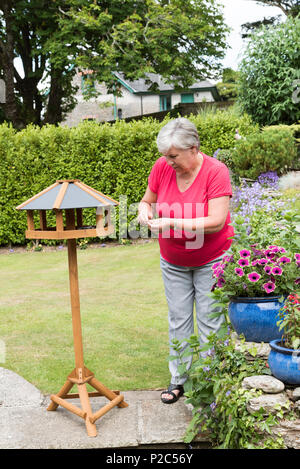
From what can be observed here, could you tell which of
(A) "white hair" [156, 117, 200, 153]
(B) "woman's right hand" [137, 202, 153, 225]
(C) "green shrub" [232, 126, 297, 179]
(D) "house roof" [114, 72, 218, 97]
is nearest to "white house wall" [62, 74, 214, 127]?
(D) "house roof" [114, 72, 218, 97]

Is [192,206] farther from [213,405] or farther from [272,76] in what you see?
[272,76]

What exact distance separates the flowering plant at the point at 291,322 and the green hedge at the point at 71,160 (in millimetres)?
7723

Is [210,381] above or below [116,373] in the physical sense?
above

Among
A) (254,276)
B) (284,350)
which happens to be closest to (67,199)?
(254,276)

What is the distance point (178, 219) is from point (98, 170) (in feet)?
24.8

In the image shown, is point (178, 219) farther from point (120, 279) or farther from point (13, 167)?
point (13, 167)

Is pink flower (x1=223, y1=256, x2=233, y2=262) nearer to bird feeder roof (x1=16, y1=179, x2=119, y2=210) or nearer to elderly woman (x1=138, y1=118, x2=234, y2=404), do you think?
elderly woman (x1=138, y1=118, x2=234, y2=404)

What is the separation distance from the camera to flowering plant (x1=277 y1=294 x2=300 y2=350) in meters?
2.52

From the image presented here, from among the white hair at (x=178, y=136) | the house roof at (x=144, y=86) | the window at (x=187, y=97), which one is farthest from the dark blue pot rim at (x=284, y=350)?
the window at (x=187, y=97)

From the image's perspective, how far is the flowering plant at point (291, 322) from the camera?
2520mm

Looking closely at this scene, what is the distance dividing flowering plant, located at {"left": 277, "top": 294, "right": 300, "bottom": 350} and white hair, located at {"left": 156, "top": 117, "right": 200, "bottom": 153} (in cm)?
107

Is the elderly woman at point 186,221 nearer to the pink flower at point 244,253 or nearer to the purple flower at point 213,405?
the pink flower at point 244,253

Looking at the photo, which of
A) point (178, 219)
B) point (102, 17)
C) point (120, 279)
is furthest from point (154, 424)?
point (102, 17)
